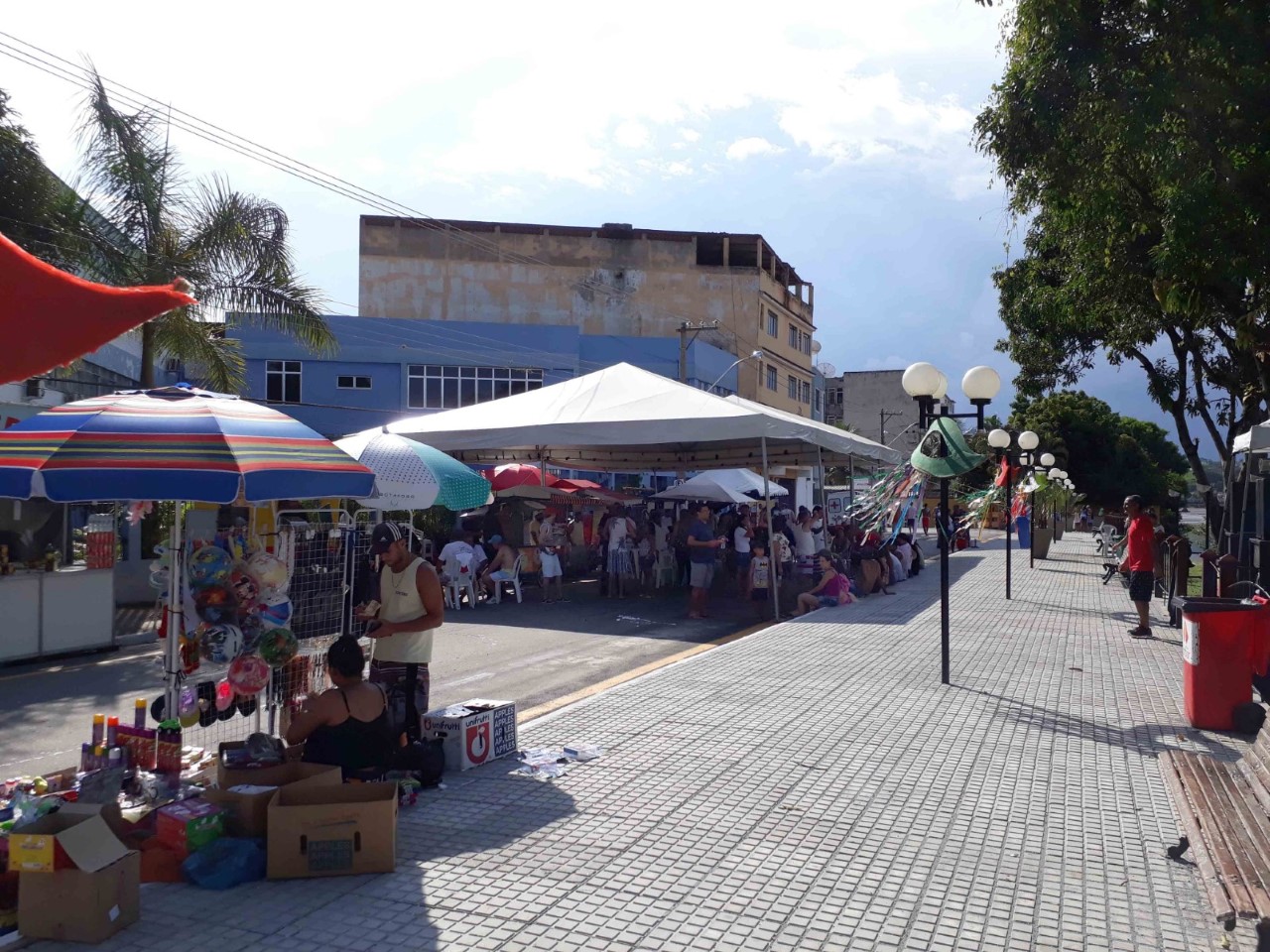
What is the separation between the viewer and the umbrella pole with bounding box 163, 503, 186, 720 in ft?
18.7

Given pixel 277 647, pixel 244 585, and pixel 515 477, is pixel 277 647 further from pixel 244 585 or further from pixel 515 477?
pixel 515 477

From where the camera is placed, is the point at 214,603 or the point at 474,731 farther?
the point at 474,731

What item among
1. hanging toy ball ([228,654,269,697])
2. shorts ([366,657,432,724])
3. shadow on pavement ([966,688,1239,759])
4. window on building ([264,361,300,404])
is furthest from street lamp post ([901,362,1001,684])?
window on building ([264,361,300,404])

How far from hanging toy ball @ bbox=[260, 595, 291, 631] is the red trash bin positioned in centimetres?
626

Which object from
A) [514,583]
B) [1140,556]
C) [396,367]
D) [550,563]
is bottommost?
[514,583]

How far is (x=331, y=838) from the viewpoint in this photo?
4.66m

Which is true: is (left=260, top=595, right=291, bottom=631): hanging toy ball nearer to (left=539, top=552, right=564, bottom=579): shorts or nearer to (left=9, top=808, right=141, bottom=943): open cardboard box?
(left=9, top=808, right=141, bottom=943): open cardboard box

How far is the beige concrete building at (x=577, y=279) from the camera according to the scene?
52.7 metres

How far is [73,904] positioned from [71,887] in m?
0.07

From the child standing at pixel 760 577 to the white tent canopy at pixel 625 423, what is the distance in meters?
1.82

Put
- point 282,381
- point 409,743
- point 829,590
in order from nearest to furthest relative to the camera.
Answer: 1. point 409,743
2. point 829,590
3. point 282,381

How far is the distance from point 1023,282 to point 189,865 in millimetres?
21690

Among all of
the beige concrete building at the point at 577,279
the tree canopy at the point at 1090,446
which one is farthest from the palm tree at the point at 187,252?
the tree canopy at the point at 1090,446

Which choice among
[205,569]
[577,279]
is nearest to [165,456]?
[205,569]
